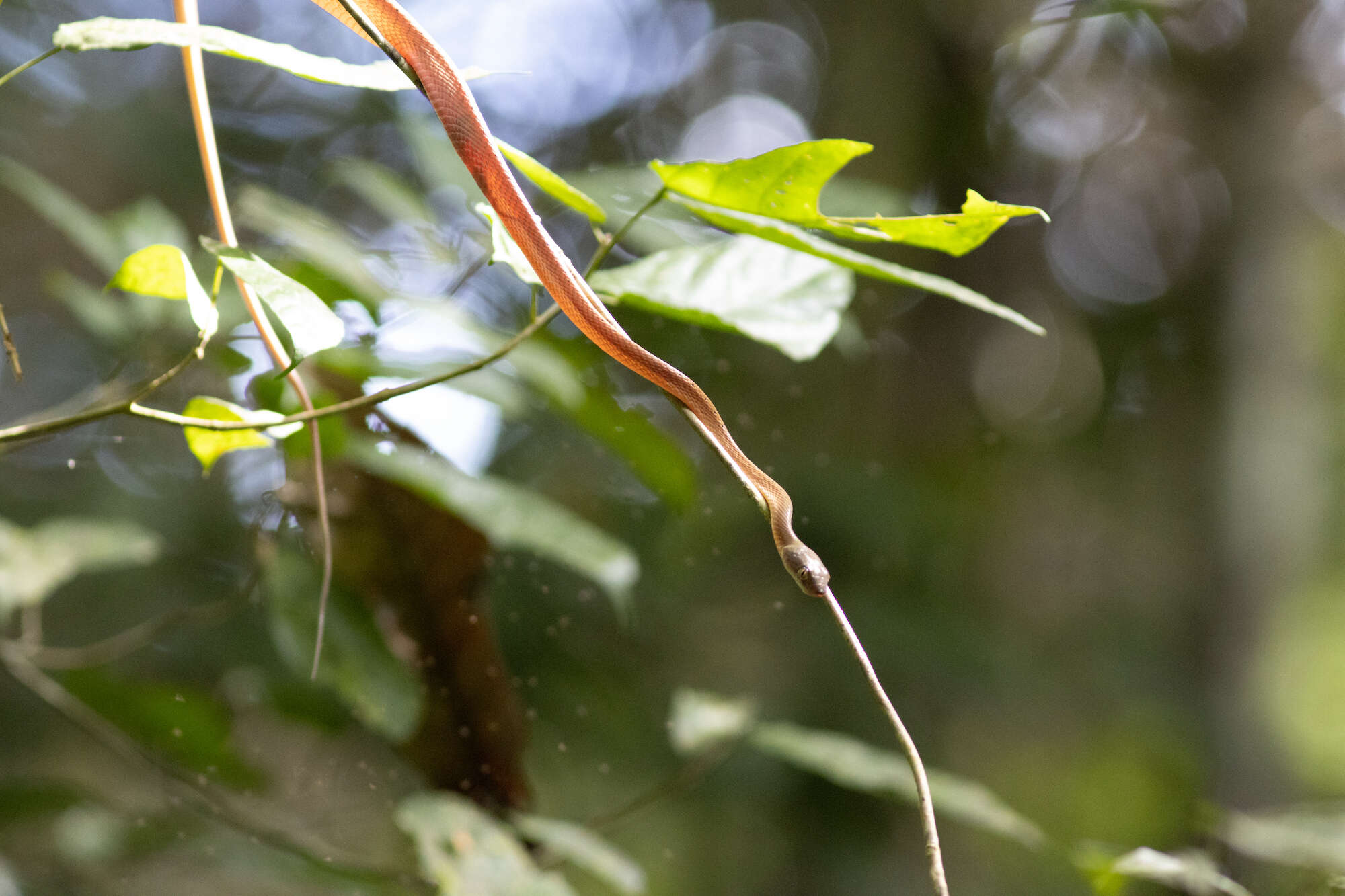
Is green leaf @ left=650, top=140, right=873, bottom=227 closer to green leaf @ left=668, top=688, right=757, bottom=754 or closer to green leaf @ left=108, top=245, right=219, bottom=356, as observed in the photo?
green leaf @ left=108, top=245, right=219, bottom=356

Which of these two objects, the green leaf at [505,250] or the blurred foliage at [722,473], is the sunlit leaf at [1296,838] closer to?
the blurred foliage at [722,473]

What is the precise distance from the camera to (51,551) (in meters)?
0.77

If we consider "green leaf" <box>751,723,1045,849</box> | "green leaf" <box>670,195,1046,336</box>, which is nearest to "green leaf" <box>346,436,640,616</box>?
"green leaf" <box>751,723,1045,849</box>

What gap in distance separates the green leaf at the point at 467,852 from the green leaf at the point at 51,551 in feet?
1.28

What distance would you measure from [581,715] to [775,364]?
598 millimetres

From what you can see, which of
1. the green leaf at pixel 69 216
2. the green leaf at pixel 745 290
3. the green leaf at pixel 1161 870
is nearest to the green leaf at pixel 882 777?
the green leaf at pixel 1161 870

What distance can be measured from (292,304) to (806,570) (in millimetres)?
239

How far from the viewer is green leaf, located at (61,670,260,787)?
77 cm

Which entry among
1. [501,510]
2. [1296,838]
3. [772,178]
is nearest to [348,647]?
[501,510]

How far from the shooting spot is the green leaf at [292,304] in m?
0.31

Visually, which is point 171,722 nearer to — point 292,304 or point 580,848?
point 580,848

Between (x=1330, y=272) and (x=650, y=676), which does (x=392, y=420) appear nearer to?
(x=650, y=676)

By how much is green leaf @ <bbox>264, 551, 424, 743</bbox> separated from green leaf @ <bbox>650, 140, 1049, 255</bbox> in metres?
0.53

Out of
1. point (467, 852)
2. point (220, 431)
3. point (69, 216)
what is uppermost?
point (220, 431)
